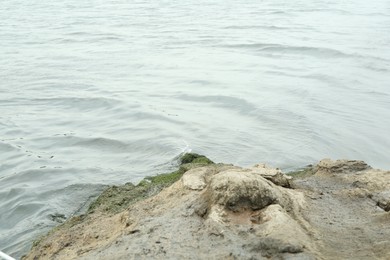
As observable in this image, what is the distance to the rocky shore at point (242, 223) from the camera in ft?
10.1

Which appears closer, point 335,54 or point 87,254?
point 87,254

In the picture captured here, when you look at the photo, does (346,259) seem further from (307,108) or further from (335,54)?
(335,54)

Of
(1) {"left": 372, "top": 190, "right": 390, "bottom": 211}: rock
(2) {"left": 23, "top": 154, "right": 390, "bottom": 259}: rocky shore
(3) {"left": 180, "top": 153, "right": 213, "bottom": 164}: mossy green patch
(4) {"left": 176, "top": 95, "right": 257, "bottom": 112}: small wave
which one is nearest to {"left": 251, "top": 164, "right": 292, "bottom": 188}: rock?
(2) {"left": 23, "top": 154, "right": 390, "bottom": 259}: rocky shore

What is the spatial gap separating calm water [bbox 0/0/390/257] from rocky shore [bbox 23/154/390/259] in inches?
57.6

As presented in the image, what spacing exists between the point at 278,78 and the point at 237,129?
3.64 metres

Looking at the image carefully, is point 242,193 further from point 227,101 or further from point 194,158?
point 227,101

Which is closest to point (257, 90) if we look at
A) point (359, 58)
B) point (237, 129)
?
point (237, 129)

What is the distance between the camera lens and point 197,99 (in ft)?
35.0

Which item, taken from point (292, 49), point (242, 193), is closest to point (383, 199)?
point (242, 193)

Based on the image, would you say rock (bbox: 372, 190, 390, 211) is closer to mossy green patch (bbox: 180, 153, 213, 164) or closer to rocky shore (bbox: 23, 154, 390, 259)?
rocky shore (bbox: 23, 154, 390, 259)

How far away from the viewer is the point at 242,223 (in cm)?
339

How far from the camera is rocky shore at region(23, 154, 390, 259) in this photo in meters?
3.08

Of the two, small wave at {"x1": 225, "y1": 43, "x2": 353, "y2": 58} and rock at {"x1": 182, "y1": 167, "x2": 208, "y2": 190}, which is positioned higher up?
rock at {"x1": 182, "y1": 167, "x2": 208, "y2": 190}

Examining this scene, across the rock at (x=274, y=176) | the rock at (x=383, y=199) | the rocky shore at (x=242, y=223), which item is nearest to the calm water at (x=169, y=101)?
the rocky shore at (x=242, y=223)
